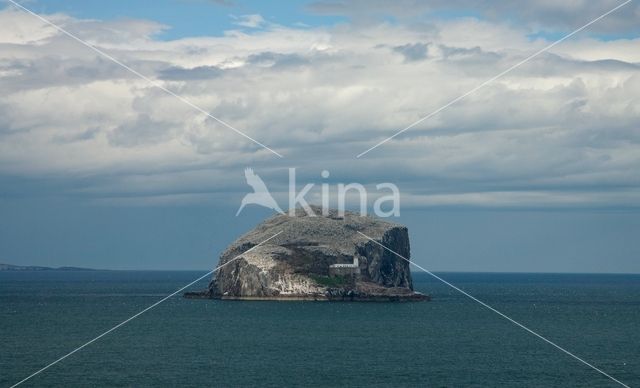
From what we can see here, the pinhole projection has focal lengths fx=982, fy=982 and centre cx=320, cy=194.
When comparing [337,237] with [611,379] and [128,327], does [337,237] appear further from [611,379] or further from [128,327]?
[611,379]

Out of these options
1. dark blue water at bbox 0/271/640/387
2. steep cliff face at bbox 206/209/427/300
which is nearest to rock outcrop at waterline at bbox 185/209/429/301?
steep cliff face at bbox 206/209/427/300

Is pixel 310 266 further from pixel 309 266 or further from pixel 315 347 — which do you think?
pixel 315 347

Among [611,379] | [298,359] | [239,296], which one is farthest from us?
[239,296]

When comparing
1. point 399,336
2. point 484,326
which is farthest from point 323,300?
point 399,336

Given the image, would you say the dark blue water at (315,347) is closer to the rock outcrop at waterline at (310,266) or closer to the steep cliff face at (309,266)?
the rock outcrop at waterline at (310,266)

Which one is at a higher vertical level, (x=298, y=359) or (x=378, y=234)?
(x=378, y=234)

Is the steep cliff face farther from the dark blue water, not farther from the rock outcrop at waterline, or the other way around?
the dark blue water
